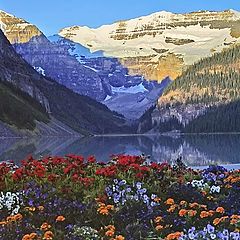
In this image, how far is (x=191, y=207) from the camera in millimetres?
10766

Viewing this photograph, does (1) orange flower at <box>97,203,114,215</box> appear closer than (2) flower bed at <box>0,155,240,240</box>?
No

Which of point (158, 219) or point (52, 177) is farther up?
point (52, 177)

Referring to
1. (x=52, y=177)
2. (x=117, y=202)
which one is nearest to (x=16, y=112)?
(x=52, y=177)

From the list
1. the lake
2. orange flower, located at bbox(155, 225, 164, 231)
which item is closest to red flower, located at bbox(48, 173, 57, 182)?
orange flower, located at bbox(155, 225, 164, 231)

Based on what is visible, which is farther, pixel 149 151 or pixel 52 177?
pixel 149 151

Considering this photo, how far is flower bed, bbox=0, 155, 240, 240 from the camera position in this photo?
30.6ft

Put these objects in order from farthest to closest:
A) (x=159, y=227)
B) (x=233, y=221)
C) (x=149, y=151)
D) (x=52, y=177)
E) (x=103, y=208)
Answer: (x=149, y=151), (x=52, y=177), (x=103, y=208), (x=159, y=227), (x=233, y=221)

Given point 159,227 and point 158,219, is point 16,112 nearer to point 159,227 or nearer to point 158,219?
point 158,219

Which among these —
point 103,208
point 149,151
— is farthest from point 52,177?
point 149,151

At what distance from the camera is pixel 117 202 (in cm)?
1176

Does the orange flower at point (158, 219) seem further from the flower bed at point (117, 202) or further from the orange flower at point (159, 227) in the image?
the orange flower at point (159, 227)

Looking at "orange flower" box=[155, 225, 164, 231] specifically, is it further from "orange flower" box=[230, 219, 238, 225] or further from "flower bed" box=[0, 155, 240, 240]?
"orange flower" box=[230, 219, 238, 225]

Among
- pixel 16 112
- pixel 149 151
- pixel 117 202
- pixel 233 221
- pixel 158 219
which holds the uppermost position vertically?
pixel 233 221

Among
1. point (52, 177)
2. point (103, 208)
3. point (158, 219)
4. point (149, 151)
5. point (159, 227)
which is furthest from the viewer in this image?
point (149, 151)
